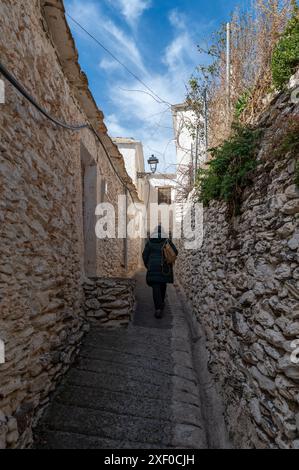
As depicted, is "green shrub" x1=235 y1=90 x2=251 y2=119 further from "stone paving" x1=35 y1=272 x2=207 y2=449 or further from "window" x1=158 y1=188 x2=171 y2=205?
"window" x1=158 y1=188 x2=171 y2=205

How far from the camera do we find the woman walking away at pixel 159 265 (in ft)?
16.7

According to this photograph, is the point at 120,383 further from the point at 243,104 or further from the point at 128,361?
the point at 243,104

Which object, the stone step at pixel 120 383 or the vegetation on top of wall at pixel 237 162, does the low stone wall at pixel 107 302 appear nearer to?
the stone step at pixel 120 383

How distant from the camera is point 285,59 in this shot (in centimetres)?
243

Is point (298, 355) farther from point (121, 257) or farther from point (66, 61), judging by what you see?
point (121, 257)

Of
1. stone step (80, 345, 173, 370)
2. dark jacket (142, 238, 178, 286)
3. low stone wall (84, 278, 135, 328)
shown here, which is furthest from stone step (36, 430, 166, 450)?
dark jacket (142, 238, 178, 286)

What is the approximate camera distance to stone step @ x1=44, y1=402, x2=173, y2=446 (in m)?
2.49

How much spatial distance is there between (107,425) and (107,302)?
181 centimetres

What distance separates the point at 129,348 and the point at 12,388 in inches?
74.5

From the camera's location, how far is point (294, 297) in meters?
1.73

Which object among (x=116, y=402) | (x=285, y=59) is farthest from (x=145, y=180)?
(x=116, y=402)

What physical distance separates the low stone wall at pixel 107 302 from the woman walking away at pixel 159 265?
813mm

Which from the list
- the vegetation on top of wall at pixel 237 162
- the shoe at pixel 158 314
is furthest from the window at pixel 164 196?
the vegetation on top of wall at pixel 237 162

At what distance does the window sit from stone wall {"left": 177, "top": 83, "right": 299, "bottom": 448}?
499 inches
